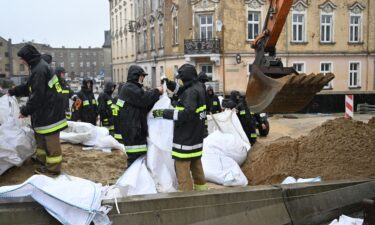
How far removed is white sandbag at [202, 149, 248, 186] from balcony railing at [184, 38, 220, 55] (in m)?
19.4

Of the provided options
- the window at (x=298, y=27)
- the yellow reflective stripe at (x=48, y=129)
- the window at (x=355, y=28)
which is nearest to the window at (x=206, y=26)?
the window at (x=298, y=27)

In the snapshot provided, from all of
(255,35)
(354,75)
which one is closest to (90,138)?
(255,35)

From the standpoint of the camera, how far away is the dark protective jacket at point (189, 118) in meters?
4.95

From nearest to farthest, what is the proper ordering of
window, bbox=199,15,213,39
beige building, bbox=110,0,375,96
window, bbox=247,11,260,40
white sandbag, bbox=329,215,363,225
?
1. white sandbag, bbox=329,215,363,225
2. beige building, bbox=110,0,375,96
3. window, bbox=199,15,213,39
4. window, bbox=247,11,260,40

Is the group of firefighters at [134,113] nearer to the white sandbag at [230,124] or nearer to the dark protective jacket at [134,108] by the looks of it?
the dark protective jacket at [134,108]

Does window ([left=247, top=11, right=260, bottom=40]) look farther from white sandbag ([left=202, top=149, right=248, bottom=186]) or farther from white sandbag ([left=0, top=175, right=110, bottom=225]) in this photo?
white sandbag ([left=0, top=175, right=110, bottom=225])

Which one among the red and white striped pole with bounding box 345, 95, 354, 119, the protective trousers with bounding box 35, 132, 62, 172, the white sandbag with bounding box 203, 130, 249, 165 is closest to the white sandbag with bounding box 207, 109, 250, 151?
the white sandbag with bounding box 203, 130, 249, 165

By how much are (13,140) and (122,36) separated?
39.2 meters

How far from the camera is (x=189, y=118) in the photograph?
492 cm

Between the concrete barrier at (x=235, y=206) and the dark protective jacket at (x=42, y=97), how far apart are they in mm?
1577

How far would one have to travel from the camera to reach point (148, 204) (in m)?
3.97

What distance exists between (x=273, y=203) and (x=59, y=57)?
105m

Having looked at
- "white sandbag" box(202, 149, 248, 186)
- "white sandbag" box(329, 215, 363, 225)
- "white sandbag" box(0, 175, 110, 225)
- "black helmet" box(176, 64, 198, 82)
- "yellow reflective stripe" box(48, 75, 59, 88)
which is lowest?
"white sandbag" box(329, 215, 363, 225)

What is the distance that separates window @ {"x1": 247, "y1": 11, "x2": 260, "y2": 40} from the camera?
26.4 m
